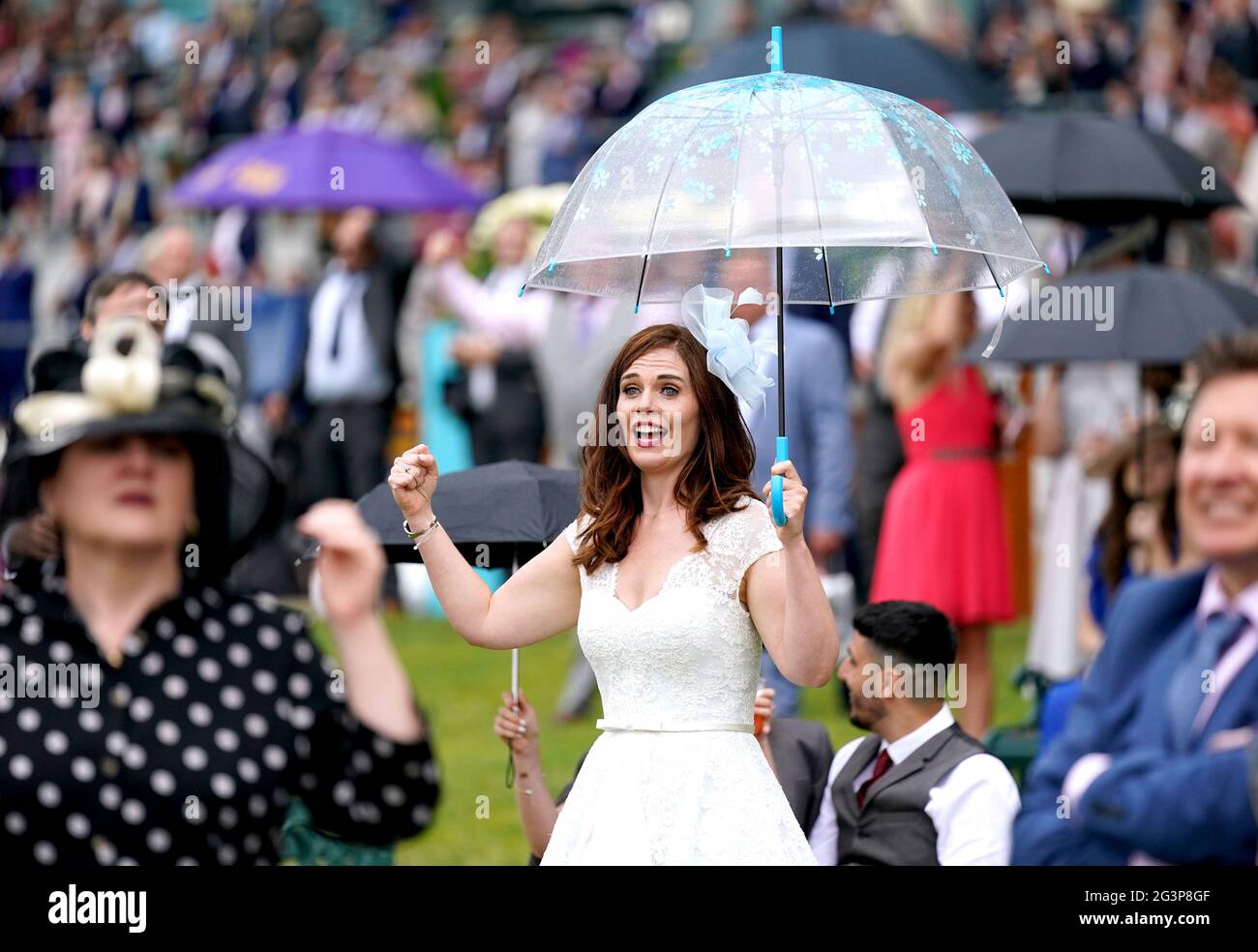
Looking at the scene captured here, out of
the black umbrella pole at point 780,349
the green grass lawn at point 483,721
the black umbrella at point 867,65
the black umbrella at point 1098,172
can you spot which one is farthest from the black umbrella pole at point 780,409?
the black umbrella at point 867,65

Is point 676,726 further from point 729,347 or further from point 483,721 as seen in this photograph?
point 483,721

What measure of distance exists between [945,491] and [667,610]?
4499mm

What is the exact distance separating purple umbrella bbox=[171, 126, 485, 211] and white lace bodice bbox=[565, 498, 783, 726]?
9.12 meters

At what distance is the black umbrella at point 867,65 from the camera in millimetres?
9711

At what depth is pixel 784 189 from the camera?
15.1 ft

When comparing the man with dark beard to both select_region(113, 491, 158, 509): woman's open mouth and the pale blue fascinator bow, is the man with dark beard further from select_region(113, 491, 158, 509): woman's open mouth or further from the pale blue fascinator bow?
select_region(113, 491, 158, 509): woman's open mouth

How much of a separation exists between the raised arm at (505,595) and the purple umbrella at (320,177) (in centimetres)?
892

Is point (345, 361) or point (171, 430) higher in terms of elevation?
point (345, 361)

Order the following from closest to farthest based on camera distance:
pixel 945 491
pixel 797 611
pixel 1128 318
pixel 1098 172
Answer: pixel 797 611
pixel 1128 318
pixel 1098 172
pixel 945 491

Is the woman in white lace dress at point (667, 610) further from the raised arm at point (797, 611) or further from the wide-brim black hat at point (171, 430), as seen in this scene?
the wide-brim black hat at point (171, 430)

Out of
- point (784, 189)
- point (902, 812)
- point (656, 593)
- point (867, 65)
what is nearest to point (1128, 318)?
→ point (867, 65)

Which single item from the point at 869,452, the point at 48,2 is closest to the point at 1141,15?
the point at 869,452

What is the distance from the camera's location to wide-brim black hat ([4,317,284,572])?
3568mm
